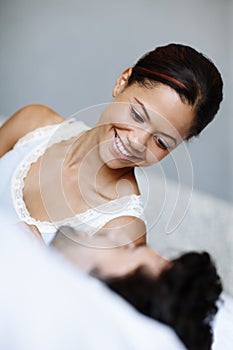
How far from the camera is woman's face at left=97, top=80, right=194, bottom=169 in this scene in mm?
315

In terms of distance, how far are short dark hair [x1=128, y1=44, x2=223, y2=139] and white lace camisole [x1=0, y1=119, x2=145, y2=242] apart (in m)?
0.06

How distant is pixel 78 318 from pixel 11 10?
0.43 metres

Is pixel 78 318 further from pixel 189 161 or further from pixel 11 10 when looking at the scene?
pixel 11 10

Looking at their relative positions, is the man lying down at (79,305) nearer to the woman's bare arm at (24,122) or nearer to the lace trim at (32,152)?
the lace trim at (32,152)

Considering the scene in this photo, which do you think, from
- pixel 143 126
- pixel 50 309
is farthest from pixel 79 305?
pixel 143 126

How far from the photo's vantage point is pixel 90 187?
0.35 m

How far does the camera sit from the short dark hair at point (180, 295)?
0.20 meters

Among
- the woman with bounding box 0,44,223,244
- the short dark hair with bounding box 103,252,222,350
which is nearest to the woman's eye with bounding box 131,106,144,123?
the woman with bounding box 0,44,223,244

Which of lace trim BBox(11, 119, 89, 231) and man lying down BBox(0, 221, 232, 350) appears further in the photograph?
lace trim BBox(11, 119, 89, 231)

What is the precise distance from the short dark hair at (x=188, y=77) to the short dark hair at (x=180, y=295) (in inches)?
4.7

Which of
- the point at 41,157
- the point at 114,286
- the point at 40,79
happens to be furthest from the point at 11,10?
the point at 114,286

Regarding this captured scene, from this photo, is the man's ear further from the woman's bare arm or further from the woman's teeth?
the woman's bare arm

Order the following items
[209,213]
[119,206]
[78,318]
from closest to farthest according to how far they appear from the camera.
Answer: [78,318] < [119,206] < [209,213]

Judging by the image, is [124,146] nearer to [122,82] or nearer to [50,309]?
[122,82]
